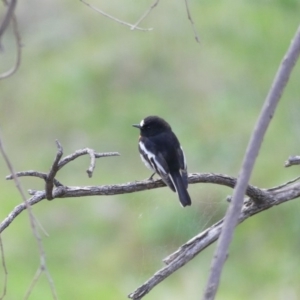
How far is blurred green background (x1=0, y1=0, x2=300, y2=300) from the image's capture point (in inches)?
291

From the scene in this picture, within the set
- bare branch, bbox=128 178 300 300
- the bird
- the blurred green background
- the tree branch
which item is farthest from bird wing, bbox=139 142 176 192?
the blurred green background

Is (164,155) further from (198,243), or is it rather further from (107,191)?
(198,243)

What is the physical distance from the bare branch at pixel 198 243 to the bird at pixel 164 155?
99 cm

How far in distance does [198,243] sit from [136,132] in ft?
21.0

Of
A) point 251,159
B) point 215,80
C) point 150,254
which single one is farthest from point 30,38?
point 251,159

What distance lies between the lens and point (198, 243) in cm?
316

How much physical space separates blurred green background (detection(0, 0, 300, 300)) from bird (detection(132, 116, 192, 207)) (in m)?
1.47

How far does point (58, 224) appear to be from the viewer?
27.1ft

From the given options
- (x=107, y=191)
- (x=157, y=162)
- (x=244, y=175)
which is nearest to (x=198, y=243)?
(x=107, y=191)

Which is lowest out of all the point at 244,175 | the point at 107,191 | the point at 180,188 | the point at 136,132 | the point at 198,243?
the point at 136,132

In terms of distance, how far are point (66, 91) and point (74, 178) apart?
225cm

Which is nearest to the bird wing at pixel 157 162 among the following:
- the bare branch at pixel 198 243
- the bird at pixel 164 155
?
the bird at pixel 164 155

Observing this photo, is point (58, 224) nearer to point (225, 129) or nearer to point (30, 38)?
point (225, 129)

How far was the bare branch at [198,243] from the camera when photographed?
2.99m
